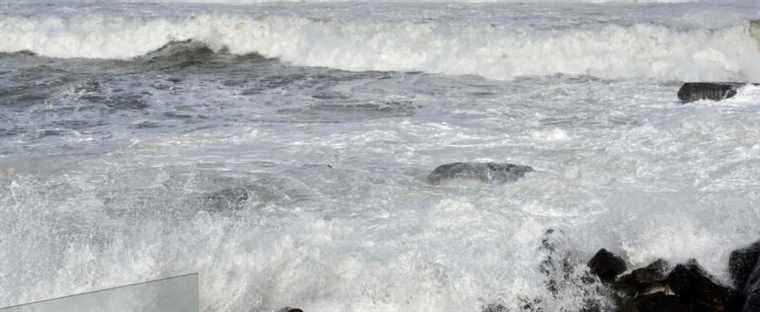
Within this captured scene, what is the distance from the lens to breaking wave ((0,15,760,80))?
17422 millimetres

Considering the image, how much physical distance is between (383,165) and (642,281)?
3.86 metres

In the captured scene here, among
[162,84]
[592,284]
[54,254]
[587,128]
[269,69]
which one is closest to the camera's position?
[592,284]

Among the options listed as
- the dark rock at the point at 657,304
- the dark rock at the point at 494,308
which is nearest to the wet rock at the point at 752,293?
the dark rock at the point at 657,304

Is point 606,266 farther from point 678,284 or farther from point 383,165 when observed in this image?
point 383,165

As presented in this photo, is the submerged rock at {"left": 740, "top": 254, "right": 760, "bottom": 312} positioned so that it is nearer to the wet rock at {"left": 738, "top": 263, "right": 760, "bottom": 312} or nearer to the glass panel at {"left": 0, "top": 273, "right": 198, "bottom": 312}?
the wet rock at {"left": 738, "top": 263, "right": 760, "bottom": 312}

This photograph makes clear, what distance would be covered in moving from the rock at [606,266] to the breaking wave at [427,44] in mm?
11207

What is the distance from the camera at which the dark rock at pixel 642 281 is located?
560 centimetres

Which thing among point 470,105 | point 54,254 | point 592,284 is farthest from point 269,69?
point 592,284

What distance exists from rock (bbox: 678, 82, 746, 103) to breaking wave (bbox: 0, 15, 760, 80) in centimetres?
420

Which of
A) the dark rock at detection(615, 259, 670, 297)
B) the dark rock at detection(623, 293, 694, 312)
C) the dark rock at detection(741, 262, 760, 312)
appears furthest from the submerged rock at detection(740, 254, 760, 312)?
the dark rock at detection(615, 259, 670, 297)

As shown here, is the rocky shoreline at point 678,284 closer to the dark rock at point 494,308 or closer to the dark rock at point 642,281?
the dark rock at point 642,281

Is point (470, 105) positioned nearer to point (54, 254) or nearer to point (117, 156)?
point (117, 156)

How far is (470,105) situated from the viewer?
42.4 ft

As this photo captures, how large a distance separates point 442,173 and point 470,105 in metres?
4.77
